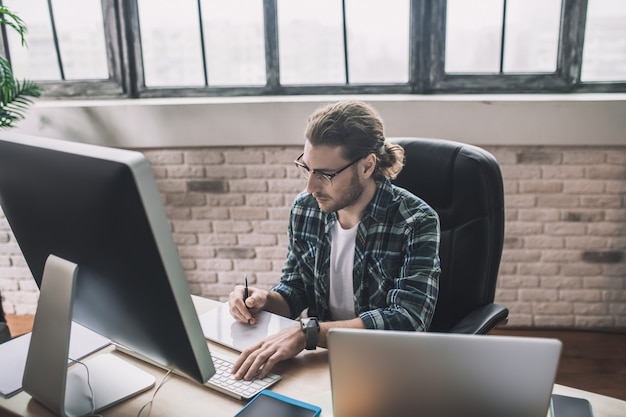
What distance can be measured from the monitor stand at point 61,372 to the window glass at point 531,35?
7.62 feet

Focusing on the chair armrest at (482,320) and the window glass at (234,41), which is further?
the window glass at (234,41)

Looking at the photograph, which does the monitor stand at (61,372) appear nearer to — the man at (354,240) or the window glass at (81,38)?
the man at (354,240)

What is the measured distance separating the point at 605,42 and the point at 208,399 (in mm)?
2509

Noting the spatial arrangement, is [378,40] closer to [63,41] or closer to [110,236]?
[63,41]

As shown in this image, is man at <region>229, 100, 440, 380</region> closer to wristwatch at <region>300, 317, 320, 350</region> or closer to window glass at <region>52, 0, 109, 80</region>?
wristwatch at <region>300, 317, 320, 350</region>

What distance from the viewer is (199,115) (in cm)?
279

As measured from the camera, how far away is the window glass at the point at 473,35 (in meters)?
2.71

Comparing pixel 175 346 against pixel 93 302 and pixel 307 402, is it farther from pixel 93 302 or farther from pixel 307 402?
pixel 307 402

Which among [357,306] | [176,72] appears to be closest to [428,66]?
[176,72]

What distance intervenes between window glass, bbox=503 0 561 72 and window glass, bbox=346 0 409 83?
50 centimetres

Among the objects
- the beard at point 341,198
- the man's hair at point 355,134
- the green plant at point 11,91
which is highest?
the green plant at point 11,91

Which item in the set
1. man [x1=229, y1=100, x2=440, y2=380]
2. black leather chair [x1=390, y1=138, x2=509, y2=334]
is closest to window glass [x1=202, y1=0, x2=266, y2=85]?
man [x1=229, y1=100, x2=440, y2=380]

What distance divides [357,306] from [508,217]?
1.42m

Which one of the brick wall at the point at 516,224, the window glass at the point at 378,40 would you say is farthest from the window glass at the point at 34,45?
the window glass at the point at 378,40
